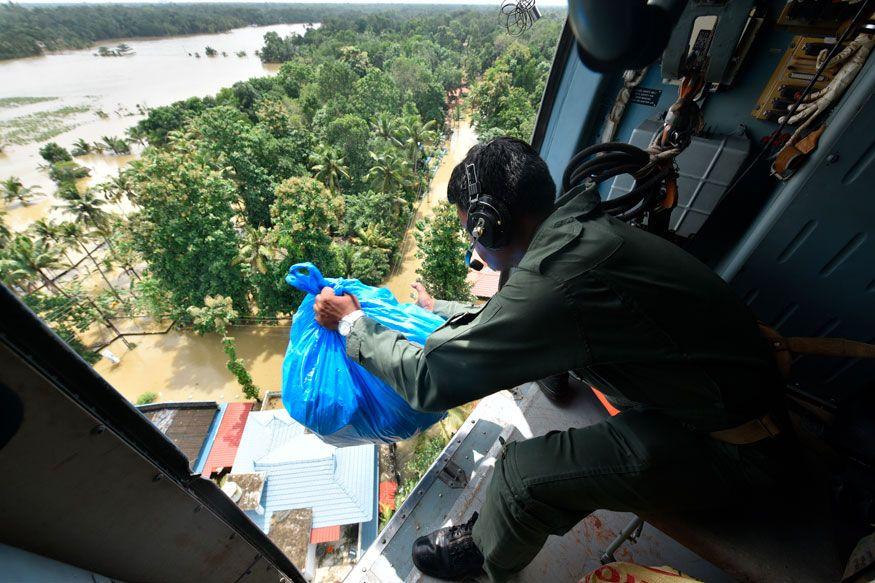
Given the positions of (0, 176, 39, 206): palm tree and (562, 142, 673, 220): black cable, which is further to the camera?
(0, 176, 39, 206): palm tree

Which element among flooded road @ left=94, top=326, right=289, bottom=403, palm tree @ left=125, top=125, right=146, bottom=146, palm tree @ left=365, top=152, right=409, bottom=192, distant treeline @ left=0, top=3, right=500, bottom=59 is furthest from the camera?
distant treeline @ left=0, top=3, right=500, bottom=59

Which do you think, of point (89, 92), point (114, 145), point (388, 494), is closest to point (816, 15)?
point (388, 494)

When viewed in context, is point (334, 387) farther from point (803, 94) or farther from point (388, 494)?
point (388, 494)

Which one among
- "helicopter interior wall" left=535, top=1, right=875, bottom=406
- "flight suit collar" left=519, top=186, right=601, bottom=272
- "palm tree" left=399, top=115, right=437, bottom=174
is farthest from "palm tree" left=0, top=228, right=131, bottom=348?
"helicopter interior wall" left=535, top=1, right=875, bottom=406

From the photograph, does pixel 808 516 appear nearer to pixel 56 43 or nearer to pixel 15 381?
pixel 15 381

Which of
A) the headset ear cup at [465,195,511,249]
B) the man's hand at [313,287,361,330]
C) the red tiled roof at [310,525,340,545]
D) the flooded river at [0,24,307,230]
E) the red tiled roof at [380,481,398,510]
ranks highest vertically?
the headset ear cup at [465,195,511,249]

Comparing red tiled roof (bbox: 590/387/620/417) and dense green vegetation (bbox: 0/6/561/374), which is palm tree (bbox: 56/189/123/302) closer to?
dense green vegetation (bbox: 0/6/561/374)
